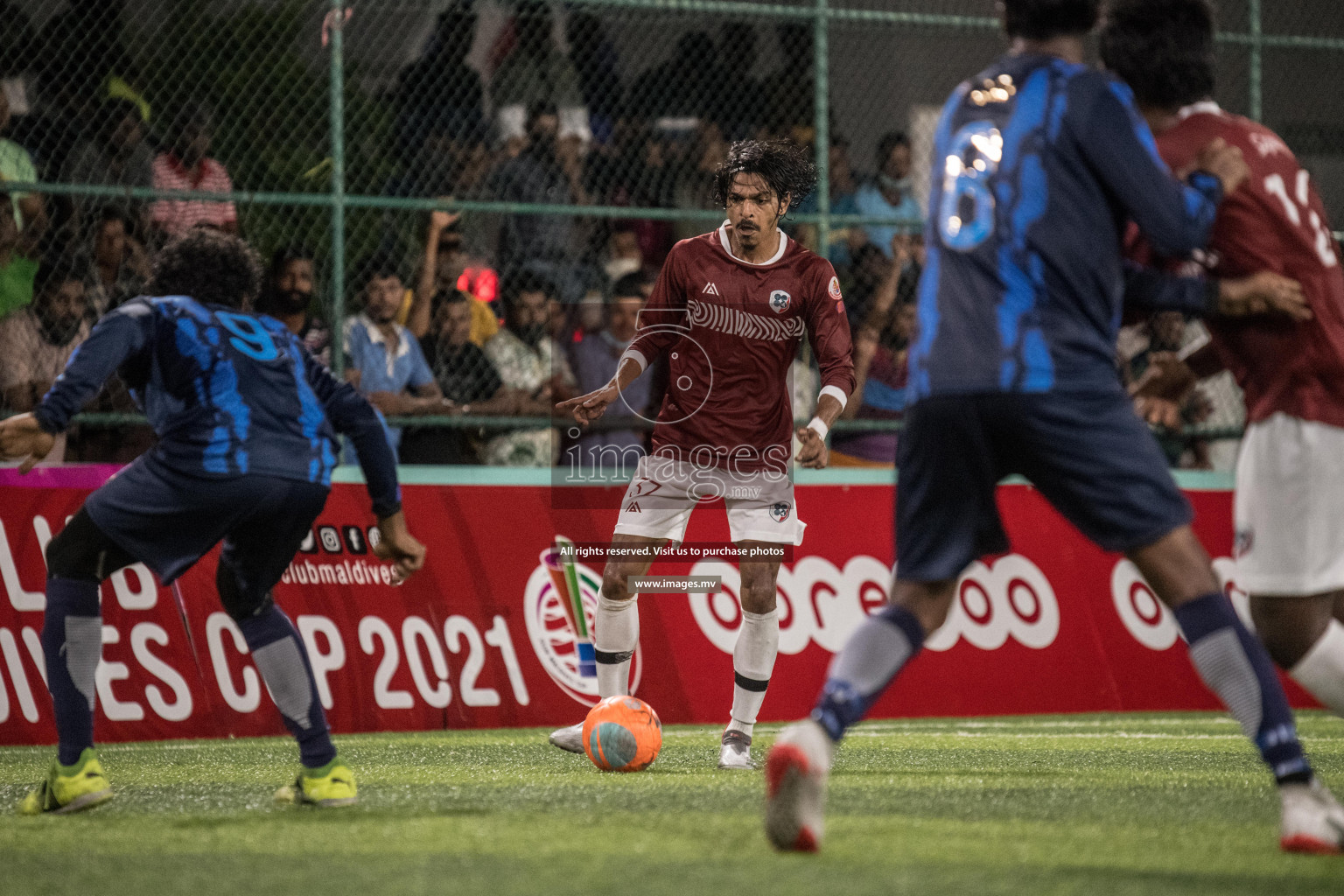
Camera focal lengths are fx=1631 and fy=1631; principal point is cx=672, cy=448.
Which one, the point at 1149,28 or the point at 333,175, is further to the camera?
the point at 333,175

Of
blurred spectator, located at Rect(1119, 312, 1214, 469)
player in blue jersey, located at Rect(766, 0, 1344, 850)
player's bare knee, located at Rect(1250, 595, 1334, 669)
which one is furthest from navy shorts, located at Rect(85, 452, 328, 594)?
blurred spectator, located at Rect(1119, 312, 1214, 469)

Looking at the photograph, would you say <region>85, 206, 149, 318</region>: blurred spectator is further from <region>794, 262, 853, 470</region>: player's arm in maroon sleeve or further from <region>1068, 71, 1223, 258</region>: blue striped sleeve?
<region>1068, 71, 1223, 258</region>: blue striped sleeve

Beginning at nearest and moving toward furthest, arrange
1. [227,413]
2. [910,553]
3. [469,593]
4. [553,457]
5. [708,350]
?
[910,553], [227,413], [708,350], [469,593], [553,457]

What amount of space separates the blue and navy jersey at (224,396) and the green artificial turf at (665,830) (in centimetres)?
105

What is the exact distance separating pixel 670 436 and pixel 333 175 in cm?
342

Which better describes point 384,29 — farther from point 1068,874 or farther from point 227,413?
point 1068,874

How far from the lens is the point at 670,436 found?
22.9 feet

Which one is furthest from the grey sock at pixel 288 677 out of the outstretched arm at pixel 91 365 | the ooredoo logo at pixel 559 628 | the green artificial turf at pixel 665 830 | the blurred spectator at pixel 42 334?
the blurred spectator at pixel 42 334

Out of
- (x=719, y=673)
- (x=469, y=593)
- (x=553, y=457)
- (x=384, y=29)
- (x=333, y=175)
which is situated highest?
(x=384, y=29)

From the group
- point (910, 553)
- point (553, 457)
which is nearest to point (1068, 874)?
point (910, 553)

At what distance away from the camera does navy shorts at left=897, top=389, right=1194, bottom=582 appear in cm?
383

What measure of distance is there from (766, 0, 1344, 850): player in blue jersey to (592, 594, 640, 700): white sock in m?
3.09

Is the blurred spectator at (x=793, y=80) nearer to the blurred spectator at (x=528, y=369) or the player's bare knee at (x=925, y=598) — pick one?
the blurred spectator at (x=528, y=369)

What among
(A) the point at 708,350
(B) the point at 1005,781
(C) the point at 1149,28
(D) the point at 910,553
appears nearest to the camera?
(D) the point at 910,553
